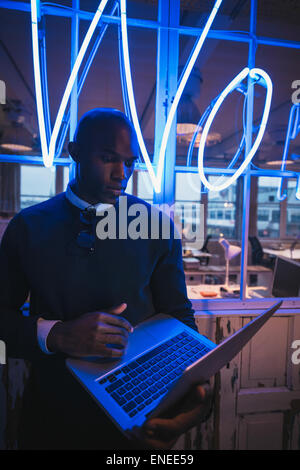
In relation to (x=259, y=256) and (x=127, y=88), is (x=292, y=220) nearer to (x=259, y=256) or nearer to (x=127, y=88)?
(x=259, y=256)

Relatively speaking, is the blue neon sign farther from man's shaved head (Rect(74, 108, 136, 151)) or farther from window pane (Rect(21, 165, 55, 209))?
window pane (Rect(21, 165, 55, 209))

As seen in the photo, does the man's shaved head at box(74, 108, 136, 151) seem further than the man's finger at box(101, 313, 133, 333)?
Yes

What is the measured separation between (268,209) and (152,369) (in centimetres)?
966

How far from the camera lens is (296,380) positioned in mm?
1704

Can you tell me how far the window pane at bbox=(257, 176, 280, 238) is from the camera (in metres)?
9.32

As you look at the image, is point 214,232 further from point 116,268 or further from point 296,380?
point 116,268

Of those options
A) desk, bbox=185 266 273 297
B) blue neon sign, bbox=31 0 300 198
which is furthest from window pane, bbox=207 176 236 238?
blue neon sign, bbox=31 0 300 198

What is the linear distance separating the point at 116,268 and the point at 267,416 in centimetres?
141

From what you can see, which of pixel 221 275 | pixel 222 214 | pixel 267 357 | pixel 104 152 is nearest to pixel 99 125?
pixel 104 152

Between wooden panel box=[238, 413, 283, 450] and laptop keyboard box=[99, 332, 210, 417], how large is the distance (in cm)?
109

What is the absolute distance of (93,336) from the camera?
2.67ft

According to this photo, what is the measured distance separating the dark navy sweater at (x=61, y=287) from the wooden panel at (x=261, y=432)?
105 cm

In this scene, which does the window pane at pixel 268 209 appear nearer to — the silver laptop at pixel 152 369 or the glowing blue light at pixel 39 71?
the glowing blue light at pixel 39 71
